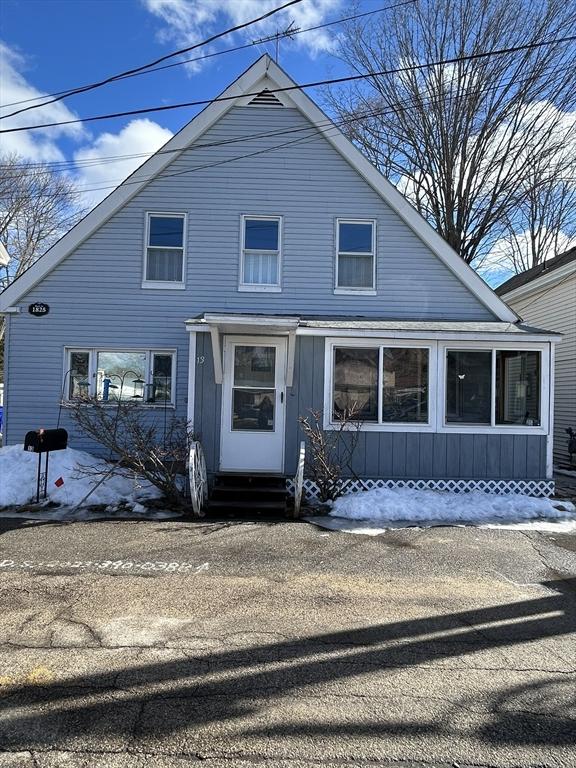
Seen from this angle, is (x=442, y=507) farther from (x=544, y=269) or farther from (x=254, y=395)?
(x=544, y=269)

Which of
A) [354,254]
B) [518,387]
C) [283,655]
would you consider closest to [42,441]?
[283,655]

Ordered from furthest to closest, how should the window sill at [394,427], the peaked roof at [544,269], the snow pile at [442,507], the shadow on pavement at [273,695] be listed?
the peaked roof at [544,269] → the window sill at [394,427] → the snow pile at [442,507] → the shadow on pavement at [273,695]

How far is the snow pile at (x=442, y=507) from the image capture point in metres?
7.81

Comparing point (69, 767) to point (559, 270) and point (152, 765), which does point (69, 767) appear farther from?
point (559, 270)

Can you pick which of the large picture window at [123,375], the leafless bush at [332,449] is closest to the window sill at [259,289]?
the large picture window at [123,375]

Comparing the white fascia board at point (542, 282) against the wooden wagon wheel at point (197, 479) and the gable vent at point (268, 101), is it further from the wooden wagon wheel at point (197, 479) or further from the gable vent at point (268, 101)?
the wooden wagon wheel at point (197, 479)

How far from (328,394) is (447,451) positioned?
228 centimetres

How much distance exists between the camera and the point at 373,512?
7836 mm

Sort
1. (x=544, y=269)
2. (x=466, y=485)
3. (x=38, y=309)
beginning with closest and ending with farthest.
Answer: (x=466, y=485)
(x=38, y=309)
(x=544, y=269)

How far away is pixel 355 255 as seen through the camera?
1083 cm

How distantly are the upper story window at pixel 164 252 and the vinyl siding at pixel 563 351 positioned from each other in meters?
10.2

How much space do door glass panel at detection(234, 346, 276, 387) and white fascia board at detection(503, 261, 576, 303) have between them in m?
9.37

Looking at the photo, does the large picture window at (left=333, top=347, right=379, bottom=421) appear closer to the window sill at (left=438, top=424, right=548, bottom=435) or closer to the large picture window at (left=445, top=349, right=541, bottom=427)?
the large picture window at (left=445, top=349, right=541, bottom=427)

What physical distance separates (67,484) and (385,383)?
5561 millimetres
